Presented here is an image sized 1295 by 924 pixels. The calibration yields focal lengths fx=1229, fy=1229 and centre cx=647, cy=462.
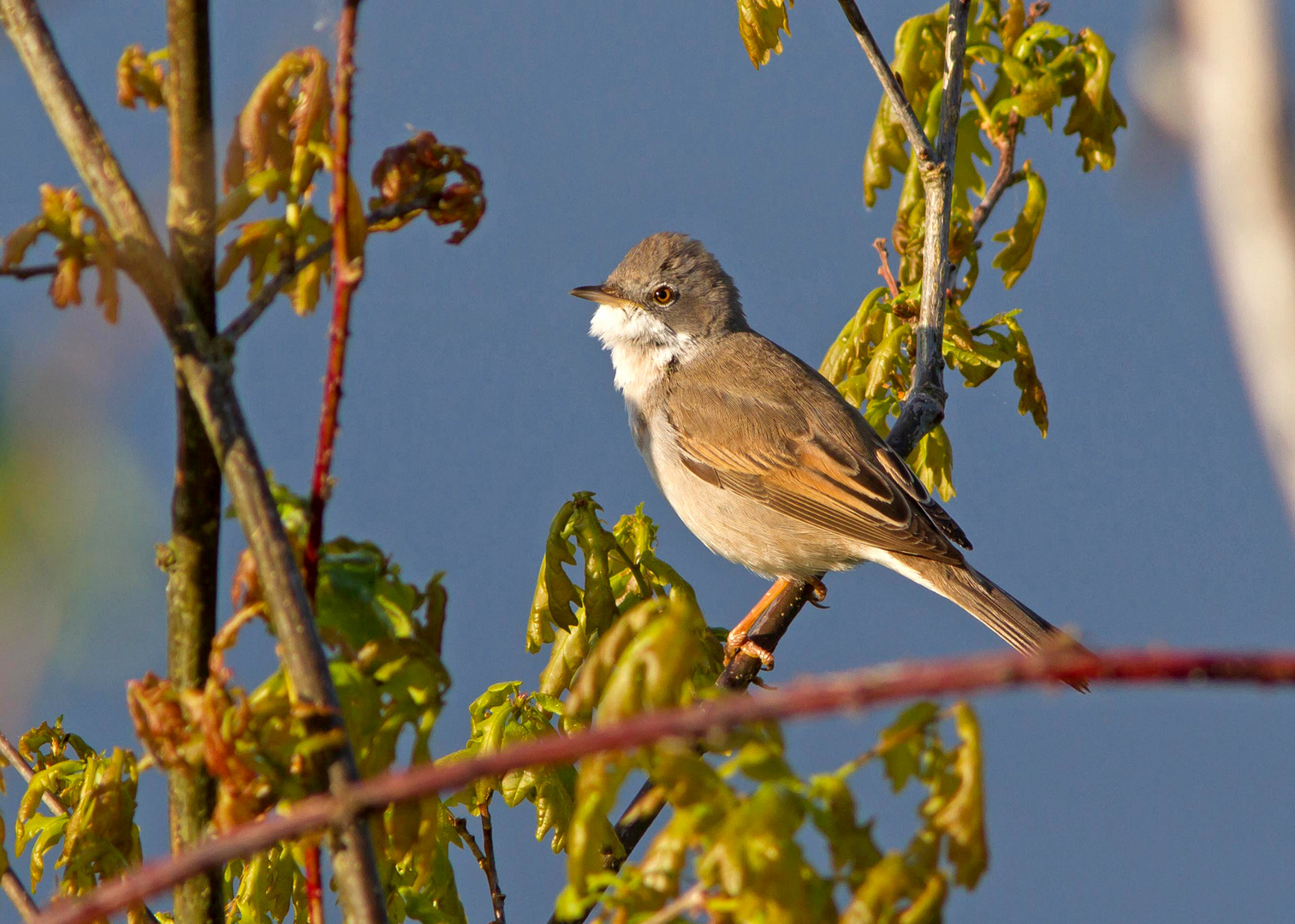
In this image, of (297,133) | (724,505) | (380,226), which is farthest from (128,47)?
(724,505)

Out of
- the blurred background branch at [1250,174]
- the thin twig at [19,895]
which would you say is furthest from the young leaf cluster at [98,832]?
the blurred background branch at [1250,174]

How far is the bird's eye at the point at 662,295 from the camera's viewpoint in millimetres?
5660

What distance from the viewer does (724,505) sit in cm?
528

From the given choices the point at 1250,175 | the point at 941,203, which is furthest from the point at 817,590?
the point at 1250,175

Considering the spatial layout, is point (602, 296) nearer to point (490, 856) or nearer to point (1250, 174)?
point (490, 856)

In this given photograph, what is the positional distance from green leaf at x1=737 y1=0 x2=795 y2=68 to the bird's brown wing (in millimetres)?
2101

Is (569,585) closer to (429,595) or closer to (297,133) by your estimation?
(429,595)

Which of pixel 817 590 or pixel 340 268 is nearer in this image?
pixel 340 268

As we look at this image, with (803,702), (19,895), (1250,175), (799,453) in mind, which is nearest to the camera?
(1250,175)

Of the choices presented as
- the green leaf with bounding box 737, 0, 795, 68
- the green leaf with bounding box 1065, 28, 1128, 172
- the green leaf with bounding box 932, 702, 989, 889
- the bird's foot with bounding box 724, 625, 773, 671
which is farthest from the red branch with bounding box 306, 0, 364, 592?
the green leaf with bounding box 1065, 28, 1128, 172

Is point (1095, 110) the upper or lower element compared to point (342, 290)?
upper

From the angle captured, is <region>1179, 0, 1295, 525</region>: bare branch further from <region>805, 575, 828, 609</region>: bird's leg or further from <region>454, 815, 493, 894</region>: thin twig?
<region>805, 575, 828, 609</region>: bird's leg

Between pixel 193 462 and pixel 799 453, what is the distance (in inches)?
152

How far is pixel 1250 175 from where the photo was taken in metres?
0.66
